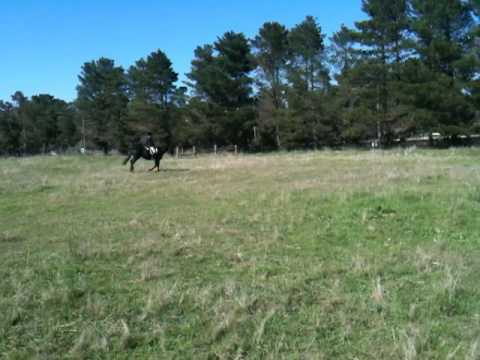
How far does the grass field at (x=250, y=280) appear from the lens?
3590 mm

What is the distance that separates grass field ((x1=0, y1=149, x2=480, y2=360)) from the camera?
11.8ft

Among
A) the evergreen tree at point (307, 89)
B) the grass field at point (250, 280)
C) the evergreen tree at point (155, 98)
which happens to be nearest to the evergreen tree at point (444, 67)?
the evergreen tree at point (307, 89)

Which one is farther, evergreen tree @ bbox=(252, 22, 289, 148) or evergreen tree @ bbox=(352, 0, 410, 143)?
evergreen tree @ bbox=(252, 22, 289, 148)

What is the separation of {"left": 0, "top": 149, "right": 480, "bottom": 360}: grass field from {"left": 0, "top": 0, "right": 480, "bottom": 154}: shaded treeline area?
26161mm

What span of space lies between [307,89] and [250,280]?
139 ft

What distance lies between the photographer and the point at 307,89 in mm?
45594

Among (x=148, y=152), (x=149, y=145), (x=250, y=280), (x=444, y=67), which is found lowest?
(x=250, y=280)

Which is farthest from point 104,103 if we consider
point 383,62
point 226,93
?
point 383,62

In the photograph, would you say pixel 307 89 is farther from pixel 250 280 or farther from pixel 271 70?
pixel 250 280

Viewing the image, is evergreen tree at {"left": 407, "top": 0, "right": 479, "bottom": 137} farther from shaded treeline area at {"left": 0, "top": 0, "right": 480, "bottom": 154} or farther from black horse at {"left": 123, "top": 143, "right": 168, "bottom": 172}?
black horse at {"left": 123, "top": 143, "right": 168, "bottom": 172}

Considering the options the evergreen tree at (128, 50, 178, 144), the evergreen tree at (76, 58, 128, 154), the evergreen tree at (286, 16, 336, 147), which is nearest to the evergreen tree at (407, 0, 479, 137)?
the evergreen tree at (286, 16, 336, 147)

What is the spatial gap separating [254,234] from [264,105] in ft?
137

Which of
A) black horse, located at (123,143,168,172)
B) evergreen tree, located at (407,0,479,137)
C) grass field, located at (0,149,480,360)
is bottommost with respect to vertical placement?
grass field, located at (0,149,480,360)

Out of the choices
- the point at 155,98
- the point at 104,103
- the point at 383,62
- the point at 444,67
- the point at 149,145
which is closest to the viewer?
the point at 149,145
